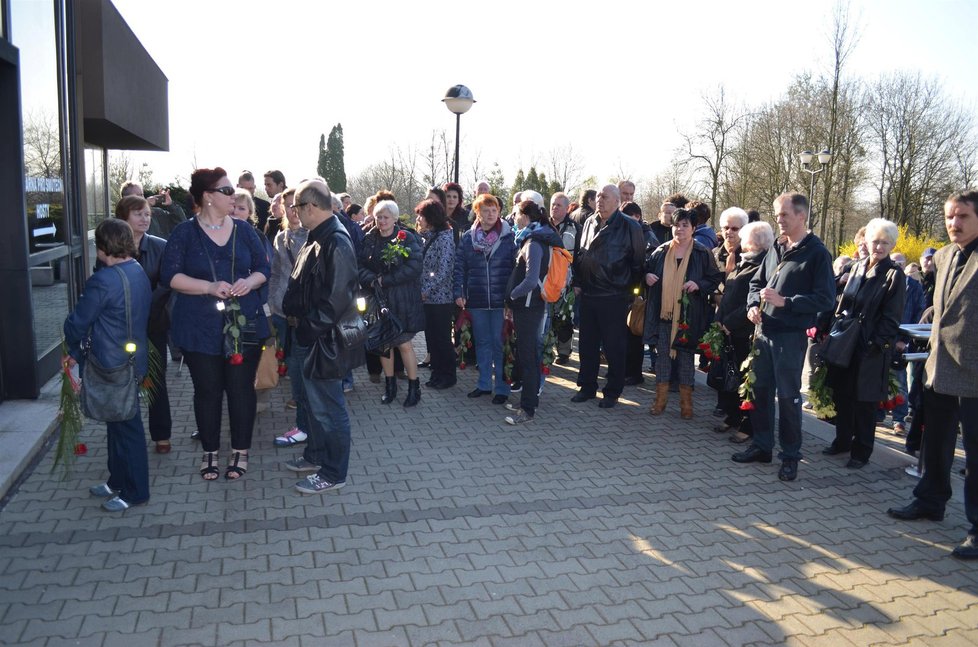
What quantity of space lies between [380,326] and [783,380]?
3546mm

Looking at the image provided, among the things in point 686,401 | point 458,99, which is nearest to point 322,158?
point 458,99

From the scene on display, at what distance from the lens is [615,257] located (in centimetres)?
731

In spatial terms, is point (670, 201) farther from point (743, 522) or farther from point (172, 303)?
point (172, 303)

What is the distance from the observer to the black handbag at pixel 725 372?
6.46m

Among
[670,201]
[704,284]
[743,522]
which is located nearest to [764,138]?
[670,201]

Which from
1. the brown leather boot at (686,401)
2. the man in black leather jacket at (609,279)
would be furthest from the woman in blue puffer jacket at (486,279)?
the brown leather boot at (686,401)

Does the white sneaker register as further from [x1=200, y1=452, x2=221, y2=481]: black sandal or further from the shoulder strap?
the shoulder strap

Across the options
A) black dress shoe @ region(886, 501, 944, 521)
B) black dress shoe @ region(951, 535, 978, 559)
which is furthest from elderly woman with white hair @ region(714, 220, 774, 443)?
black dress shoe @ region(951, 535, 978, 559)

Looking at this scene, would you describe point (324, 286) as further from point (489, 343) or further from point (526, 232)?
point (489, 343)

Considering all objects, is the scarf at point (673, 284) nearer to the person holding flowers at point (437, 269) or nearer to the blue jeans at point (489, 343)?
the blue jeans at point (489, 343)

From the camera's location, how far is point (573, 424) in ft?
22.9

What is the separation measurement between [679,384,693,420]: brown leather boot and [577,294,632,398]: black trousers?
62cm

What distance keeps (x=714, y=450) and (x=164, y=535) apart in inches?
166

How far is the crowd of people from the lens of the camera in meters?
4.84
